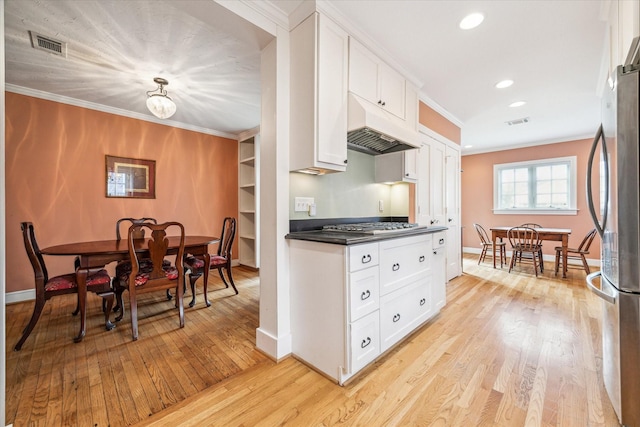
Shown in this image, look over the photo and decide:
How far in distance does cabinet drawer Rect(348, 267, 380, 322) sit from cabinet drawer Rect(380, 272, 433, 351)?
0.37 ft

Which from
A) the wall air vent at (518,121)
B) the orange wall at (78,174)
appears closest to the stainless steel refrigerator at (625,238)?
the wall air vent at (518,121)

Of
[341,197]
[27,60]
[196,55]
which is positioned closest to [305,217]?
[341,197]

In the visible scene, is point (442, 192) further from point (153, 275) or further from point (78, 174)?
point (78, 174)

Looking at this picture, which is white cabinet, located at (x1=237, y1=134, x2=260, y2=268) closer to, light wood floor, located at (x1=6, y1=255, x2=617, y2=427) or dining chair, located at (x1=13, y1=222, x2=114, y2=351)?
light wood floor, located at (x1=6, y1=255, x2=617, y2=427)

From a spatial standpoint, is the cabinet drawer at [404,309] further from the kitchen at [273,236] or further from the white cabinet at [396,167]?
the white cabinet at [396,167]

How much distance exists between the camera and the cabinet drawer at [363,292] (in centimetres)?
163

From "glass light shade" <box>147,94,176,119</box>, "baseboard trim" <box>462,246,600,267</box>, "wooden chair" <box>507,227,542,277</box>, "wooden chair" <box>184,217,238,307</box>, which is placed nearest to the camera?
"glass light shade" <box>147,94,176,119</box>

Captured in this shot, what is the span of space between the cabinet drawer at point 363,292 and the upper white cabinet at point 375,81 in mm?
1475

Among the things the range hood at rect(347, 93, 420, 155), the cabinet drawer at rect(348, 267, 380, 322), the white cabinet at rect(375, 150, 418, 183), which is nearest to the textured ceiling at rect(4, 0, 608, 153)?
the range hood at rect(347, 93, 420, 155)

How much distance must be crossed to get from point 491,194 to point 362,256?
242 inches

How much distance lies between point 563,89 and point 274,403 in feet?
15.3

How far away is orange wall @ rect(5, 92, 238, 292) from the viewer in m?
3.11

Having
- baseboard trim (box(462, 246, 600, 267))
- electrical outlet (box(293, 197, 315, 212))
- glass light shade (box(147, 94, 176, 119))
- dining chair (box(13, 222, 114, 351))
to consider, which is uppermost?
glass light shade (box(147, 94, 176, 119))

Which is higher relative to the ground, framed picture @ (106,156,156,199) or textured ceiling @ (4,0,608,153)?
textured ceiling @ (4,0,608,153)
